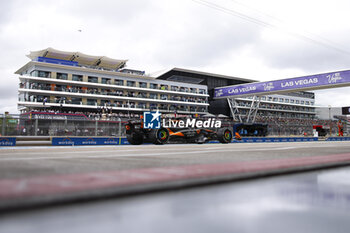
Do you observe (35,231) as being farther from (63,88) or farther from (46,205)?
(63,88)

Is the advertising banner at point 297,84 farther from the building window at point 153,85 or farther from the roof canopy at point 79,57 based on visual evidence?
the roof canopy at point 79,57

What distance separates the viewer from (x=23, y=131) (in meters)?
19.8

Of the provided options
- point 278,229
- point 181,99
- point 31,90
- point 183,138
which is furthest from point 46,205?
point 181,99

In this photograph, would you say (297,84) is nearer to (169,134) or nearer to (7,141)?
(169,134)

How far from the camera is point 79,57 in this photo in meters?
59.9

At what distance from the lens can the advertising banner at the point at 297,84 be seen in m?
37.9

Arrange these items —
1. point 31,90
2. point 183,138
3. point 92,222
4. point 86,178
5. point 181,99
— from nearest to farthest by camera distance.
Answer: point 92,222, point 86,178, point 183,138, point 31,90, point 181,99

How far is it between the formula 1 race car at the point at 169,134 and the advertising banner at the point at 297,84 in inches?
1007

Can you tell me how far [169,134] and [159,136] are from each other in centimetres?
100

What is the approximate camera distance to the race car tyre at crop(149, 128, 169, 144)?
712 inches

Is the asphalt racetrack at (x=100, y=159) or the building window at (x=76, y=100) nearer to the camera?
the asphalt racetrack at (x=100, y=159)

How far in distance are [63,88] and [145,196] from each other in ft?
158

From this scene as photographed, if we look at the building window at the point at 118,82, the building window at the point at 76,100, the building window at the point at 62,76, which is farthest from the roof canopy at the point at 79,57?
the building window at the point at 76,100

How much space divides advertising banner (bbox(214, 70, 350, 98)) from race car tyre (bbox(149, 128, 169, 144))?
30.4 m
